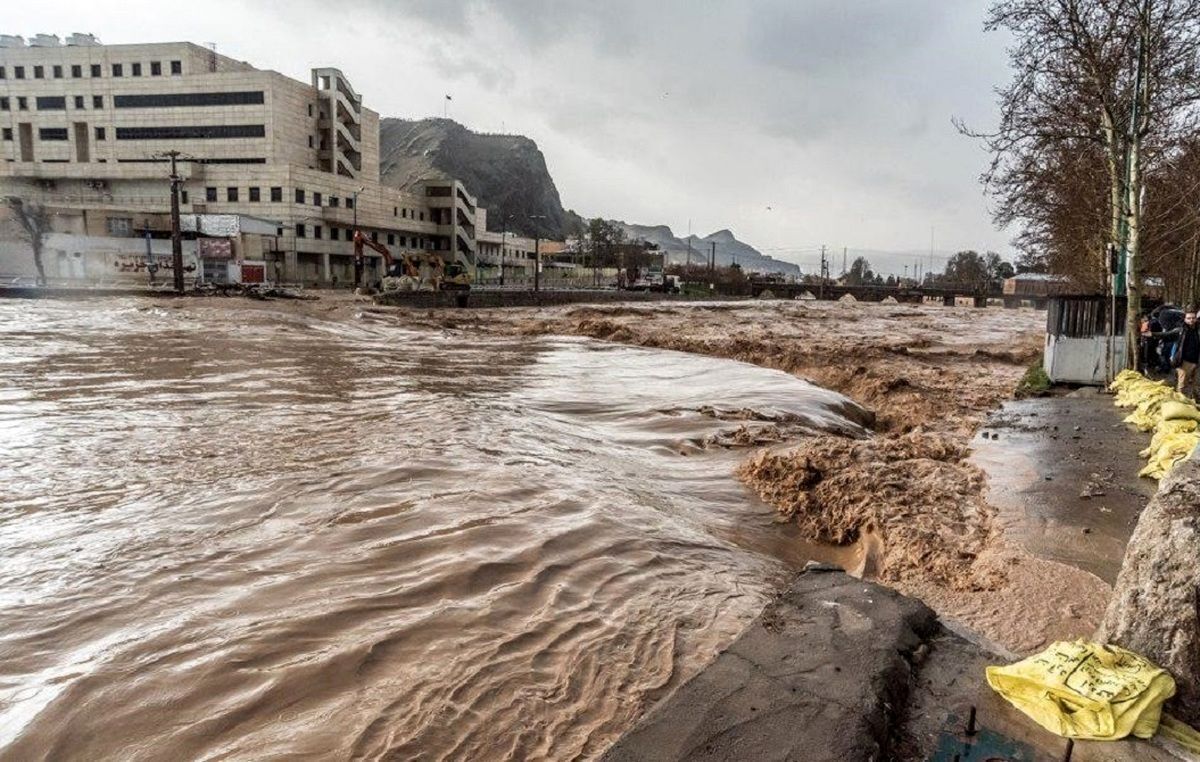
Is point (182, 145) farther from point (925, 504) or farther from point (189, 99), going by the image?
point (925, 504)

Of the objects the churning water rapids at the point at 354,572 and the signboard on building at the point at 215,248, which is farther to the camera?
the signboard on building at the point at 215,248

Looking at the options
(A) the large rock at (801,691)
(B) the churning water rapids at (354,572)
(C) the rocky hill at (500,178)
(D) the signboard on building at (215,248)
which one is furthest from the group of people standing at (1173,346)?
(C) the rocky hill at (500,178)

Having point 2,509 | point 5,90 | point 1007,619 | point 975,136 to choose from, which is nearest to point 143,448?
point 2,509

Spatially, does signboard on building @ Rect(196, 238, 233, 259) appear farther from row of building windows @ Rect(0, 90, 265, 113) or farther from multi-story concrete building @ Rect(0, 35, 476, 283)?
row of building windows @ Rect(0, 90, 265, 113)

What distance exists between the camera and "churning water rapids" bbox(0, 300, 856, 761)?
3.30 m

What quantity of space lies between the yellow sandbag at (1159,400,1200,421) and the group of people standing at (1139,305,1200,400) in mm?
3426

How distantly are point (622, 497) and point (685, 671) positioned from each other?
3.17 m

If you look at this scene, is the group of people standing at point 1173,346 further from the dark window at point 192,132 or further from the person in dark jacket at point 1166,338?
the dark window at point 192,132

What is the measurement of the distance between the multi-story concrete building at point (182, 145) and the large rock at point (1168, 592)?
61.6m

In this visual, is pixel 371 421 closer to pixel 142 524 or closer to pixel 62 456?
pixel 62 456

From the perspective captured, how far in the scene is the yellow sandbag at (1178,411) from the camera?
7004 millimetres

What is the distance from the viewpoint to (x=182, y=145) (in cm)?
6450

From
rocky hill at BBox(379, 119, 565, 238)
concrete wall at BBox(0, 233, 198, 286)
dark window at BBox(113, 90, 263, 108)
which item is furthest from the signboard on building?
rocky hill at BBox(379, 119, 565, 238)

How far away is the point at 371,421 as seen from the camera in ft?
31.7
